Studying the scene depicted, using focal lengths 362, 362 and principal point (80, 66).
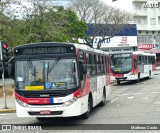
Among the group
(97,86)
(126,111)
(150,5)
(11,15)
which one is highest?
(150,5)

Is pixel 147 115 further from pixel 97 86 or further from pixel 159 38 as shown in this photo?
pixel 159 38

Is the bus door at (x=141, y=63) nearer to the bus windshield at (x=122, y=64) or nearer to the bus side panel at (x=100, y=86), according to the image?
the bus windshield at (x=122, y=64)

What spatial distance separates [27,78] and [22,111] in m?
1.08

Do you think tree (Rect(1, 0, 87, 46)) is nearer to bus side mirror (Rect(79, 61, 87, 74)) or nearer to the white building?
bus side mirror (Rect(79, 61, 87, 74))

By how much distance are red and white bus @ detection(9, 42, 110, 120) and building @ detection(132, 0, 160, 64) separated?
63418 millimetres

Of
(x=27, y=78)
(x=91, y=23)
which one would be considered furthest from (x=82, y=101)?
(x=91, y=23)

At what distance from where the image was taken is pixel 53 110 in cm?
1136

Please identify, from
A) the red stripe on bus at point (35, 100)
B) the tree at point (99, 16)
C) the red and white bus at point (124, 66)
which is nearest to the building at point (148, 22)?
the tree at point (99, 16)

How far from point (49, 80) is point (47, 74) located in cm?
21

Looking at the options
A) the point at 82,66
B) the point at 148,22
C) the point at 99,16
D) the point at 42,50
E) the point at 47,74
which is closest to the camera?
the point at 47,74

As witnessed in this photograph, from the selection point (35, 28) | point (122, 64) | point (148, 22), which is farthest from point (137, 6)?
point (35, 28)

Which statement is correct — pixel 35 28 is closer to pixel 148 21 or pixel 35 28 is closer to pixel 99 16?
pixel 99 16

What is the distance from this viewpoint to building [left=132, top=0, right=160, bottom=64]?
245ft

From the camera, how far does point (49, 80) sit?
1155cm
